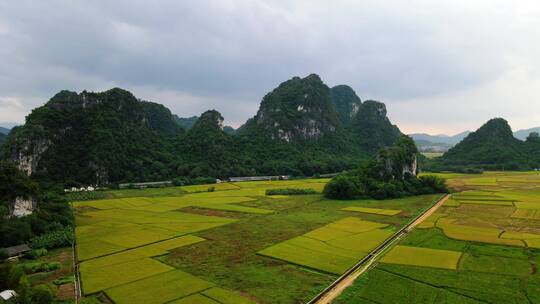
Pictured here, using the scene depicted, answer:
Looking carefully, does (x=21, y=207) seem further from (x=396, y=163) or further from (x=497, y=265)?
(x=396, y=163)

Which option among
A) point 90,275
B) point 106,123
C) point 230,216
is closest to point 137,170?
point 106,123

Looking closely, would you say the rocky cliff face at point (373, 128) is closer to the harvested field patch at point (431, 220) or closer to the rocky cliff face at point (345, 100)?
the rocky cliff face at point (345, 100)

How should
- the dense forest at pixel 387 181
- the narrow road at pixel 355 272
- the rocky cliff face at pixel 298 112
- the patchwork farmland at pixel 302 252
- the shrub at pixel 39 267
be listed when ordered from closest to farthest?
1. the narrow road at pixel 355 272
2. the patchwork farmland at pixel 302 252
3. the shrub at pixel 39 267
4. the dense forest at pixel 387 181
5. the rocky cliff face at pixel 298 112

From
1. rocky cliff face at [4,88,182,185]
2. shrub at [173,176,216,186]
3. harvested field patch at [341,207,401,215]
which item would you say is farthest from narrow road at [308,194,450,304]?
rocky cliff face at [4,88,182,185]

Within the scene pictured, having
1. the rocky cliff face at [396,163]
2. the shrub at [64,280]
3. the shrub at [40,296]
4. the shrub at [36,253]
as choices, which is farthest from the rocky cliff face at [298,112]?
the shrub at [40,296]

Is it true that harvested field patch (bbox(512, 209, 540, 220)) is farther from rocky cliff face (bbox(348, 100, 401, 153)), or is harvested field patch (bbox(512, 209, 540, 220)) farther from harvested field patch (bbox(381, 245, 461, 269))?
rocky cliff face (bbox(348, 100, 401, 153))

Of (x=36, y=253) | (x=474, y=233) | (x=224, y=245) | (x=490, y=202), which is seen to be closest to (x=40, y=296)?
(x=36, y=253)

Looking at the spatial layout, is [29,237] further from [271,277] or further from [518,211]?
[518,211]
